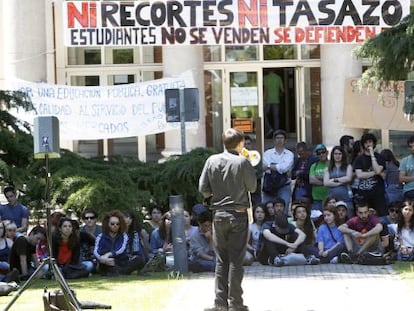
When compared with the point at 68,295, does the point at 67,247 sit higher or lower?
lower

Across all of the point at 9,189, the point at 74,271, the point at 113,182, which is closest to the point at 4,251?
the point at 74,271

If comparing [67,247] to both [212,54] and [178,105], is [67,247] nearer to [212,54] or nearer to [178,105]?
[178,105]

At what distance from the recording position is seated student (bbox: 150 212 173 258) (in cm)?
1509

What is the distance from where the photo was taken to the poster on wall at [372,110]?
20.3m

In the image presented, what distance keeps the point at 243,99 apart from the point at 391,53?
36.9 feet

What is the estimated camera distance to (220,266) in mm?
10523

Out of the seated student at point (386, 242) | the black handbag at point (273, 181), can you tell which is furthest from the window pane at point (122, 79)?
the seated student at point (386, 242)

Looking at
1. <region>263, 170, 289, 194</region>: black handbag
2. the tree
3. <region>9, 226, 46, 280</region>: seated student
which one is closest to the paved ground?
<region>263, 170, 289, 194</region>: black handbag

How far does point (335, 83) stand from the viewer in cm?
2222

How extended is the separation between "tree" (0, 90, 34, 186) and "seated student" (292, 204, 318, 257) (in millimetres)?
4064

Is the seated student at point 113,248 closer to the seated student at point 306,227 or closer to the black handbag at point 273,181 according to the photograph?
the seated student at point 306,227

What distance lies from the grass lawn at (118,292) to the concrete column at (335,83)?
879 centimetres

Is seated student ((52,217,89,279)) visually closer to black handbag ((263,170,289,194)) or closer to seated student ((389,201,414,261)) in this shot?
black handbag ((263,170,289,194))

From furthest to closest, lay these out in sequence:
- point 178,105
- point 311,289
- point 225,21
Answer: point 225,21
point 178,105
point 311,289
